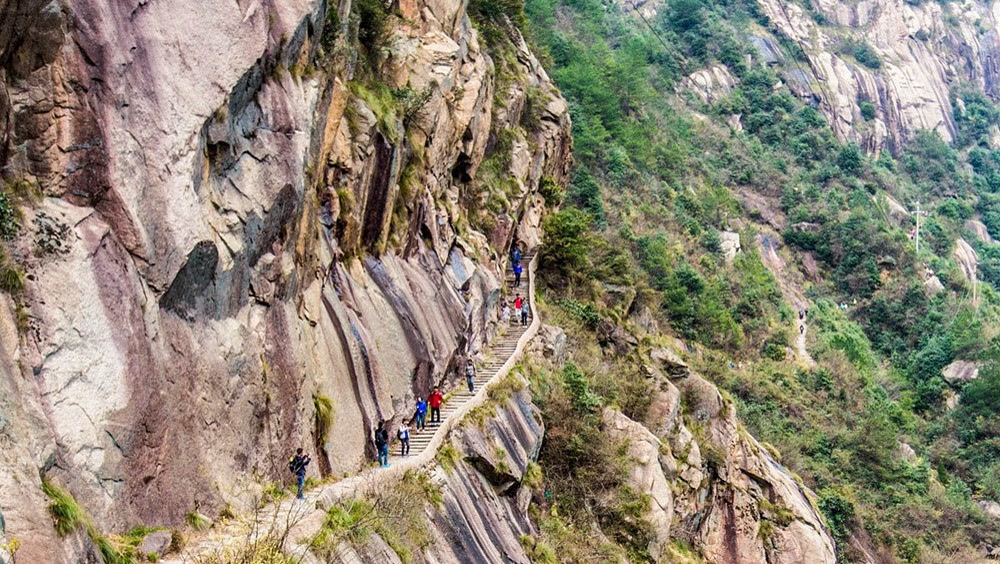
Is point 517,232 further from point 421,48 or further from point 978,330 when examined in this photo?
point 978,330

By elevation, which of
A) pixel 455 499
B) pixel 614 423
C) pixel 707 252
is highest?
pixel 455 499

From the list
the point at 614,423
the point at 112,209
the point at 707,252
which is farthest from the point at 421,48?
the point at 707,252

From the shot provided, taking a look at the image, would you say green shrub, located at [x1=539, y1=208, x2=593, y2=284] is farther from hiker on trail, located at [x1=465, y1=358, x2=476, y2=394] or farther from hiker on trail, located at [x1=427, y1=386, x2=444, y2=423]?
hiker on trail, located at [x1=427, y1=386, x2=444, y2=423]

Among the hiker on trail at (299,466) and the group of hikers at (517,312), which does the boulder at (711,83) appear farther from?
the hiker on trail at (299,466)

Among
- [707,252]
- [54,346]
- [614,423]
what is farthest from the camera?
[707,252]

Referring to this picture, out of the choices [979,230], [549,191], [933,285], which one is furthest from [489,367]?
[979,230]

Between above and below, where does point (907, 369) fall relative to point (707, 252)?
below

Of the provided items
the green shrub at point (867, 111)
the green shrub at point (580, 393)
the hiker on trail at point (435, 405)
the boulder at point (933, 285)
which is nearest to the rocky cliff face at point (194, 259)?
the hiker on trail at point (435, 405)
